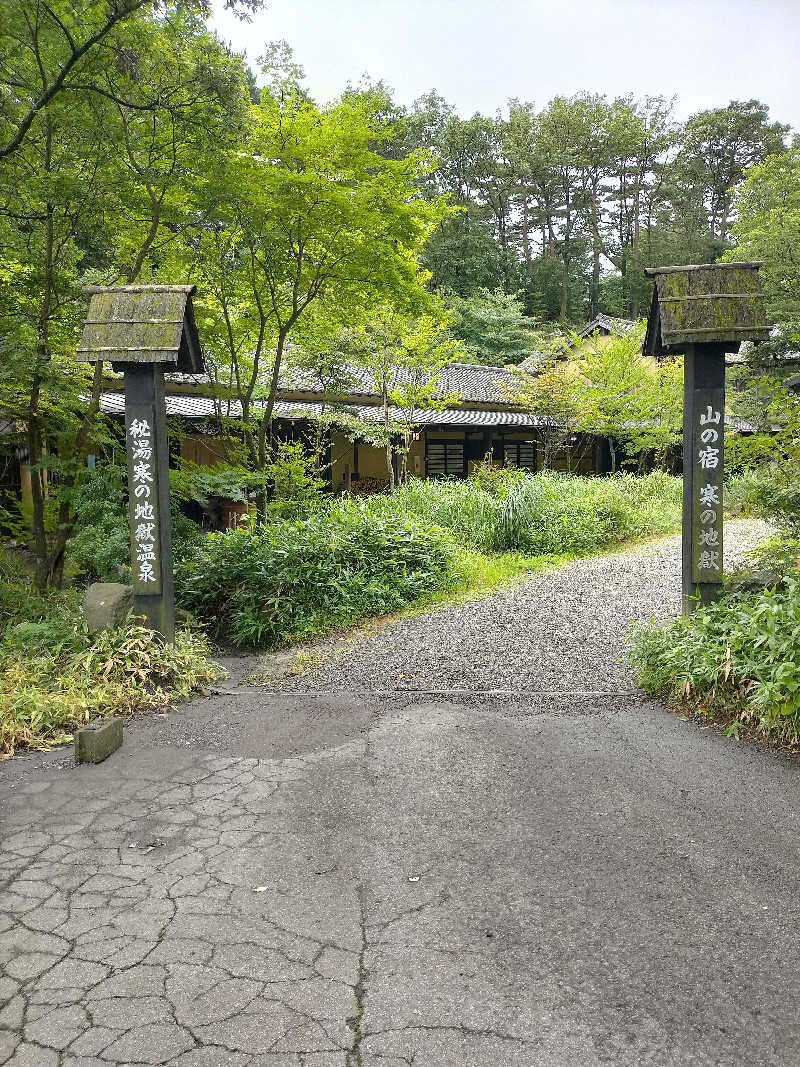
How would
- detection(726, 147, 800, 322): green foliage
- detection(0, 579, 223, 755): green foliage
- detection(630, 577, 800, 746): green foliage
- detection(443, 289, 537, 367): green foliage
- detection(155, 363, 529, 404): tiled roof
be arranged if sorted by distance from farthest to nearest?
detection(443, 289, 537, 367): green foliage
detection(155, 363, 529, 404): tiled roof
detection(726, 147, 800, 322): green foliage
detection(0, 579, 223, 755): green foliage
detection(630, 577, 800, 746): green foliage

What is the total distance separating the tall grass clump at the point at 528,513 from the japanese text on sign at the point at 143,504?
4.34 meters

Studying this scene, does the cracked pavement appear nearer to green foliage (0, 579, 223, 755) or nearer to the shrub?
green foliage (0, 579, 223, 755)

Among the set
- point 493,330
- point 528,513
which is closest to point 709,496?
point 528,513

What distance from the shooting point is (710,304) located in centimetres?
528

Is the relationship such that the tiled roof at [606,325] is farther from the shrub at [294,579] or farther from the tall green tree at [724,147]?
the shrub at [294,579]

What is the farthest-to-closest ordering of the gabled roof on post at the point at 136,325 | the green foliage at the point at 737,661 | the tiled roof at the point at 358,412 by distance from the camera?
the tiled roof at the point at 358,412
the gabled roof on post at the point at 136,325
the green foliage at the point at 737,661

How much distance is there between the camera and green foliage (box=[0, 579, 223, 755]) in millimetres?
4641

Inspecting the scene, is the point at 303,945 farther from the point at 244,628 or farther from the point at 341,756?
the point at 244,628

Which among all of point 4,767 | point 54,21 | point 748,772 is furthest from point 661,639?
point 54,21

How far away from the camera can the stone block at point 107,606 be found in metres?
5.62

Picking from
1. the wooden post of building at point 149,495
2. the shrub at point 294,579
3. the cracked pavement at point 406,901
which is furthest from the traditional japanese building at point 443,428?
the cracked pavement at point 406,901

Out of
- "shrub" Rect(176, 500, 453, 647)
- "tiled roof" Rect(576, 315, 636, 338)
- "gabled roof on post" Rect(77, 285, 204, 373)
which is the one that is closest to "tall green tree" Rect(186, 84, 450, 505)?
"shrub" Rect(176, 500, 453, 647)

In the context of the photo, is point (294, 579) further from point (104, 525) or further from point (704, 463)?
point (704, 463)

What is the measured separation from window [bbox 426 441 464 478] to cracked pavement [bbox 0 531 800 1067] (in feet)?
52.5
